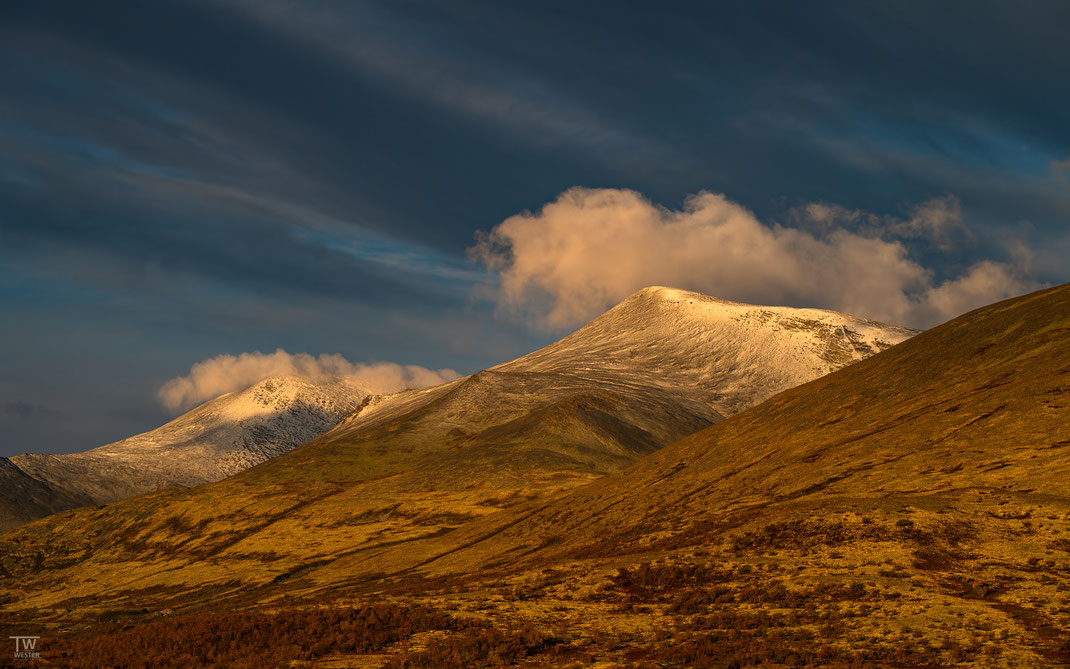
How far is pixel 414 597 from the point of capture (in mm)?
50500

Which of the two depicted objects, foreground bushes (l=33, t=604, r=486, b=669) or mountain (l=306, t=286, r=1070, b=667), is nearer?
mountain (l=306, t=286, r=1070, b=667)

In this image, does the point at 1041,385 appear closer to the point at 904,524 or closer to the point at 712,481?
the point at 712,481

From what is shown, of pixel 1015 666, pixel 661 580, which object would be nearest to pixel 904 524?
pixel 661 580

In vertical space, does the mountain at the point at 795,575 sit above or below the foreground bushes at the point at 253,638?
below

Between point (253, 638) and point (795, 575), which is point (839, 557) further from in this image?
point (253, 638)

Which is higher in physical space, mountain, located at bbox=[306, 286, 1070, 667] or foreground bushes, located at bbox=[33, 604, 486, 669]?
foreground bushes, located at bbox=[33, 604, 486, 669]

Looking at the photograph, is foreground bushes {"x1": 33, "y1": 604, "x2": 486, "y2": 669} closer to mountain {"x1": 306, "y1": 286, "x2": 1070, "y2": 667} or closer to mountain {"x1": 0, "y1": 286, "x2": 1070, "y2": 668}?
mountain {"x1": 0, "y1": 286, "x2": 1070, "y2": 668}

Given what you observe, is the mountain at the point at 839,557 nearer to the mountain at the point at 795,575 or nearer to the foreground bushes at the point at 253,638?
the mountain at the point at 795,575

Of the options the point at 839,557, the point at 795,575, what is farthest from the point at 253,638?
the point at 839,557

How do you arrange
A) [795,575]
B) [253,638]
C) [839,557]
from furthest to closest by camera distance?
1. [839,557]
2. [795,575]
3. [253,638]

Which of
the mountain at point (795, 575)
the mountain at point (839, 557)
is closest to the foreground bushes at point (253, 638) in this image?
the mountain at point (795, 575)

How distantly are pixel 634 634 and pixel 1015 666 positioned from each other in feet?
54.4

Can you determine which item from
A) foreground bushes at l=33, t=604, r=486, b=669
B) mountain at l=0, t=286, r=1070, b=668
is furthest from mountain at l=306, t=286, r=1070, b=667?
foreground bushes at l=33, t=604, r=486, b=669

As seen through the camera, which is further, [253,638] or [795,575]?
[795,575]
